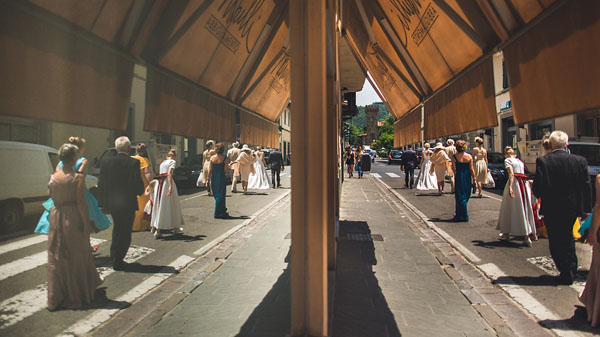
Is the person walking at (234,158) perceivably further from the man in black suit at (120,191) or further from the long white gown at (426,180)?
the man in black suit at (120,191)

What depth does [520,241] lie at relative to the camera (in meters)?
6.94

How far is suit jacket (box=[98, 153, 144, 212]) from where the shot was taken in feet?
14.9

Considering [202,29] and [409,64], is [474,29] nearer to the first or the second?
[409,64]

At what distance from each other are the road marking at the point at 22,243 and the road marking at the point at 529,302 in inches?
164

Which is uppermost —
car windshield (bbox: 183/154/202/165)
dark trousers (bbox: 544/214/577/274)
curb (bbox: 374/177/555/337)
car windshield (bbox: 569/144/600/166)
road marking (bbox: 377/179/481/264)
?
car windshield (bbox: 569/144/600/166)

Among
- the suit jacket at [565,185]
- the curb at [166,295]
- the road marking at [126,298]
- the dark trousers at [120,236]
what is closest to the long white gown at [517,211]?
the suit jacket at [565,185]

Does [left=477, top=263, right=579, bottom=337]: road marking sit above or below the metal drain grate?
below

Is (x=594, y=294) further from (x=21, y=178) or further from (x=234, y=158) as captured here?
(x=234, y=158)

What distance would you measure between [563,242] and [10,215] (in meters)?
5.31

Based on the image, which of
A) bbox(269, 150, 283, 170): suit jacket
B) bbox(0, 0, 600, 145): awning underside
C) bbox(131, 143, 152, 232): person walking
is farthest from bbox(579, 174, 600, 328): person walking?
bbox(269, 150, 283, 170): suit jacket

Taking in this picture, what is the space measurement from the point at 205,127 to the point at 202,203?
6.03 m

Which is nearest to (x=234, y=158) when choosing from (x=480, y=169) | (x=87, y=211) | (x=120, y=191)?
(x=480, y=169)

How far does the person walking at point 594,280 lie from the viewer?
3.39 metres

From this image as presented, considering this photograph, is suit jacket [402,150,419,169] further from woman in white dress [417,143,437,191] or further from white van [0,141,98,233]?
white van [0,141,98,233]
